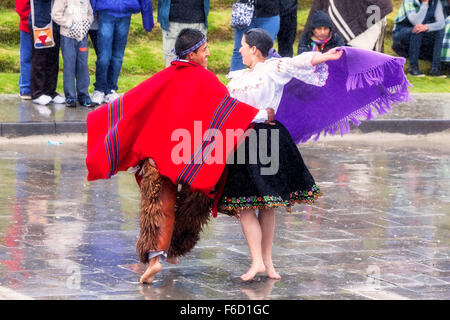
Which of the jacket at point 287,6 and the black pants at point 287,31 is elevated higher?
the jacket at point 287,6

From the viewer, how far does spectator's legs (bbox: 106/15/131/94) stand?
14.7 meters

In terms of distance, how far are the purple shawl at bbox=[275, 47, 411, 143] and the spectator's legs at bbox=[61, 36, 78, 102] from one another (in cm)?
690

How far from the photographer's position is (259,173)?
707 cm

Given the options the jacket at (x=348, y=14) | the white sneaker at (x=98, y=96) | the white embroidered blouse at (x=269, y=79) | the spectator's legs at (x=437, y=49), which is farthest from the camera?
the spectator's legs at (x=437, y=49)

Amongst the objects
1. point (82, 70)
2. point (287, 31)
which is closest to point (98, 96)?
point (82, 70)

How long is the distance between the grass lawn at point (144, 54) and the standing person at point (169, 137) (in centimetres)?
888

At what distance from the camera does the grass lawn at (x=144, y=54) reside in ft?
55.9

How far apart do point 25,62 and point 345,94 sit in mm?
7888

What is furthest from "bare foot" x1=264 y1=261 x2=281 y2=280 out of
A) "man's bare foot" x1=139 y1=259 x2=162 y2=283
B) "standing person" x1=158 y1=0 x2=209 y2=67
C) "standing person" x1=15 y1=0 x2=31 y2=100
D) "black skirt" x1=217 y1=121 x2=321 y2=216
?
"standing person" x1=15 y1=0 x2=31 y2=100

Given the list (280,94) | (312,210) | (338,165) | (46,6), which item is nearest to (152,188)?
(280,94)
